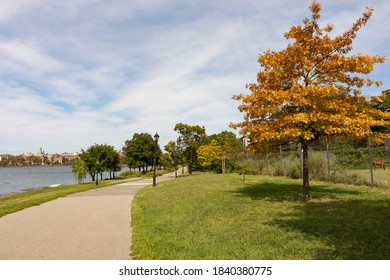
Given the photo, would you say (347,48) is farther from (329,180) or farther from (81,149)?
(81,149)

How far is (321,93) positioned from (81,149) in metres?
48.1

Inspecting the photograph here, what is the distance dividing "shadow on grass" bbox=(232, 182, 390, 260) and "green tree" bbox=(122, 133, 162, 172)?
48931mm

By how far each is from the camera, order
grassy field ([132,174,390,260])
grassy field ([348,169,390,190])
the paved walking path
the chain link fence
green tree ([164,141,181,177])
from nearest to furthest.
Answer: grassy field ([132,174,390,260]), the paved walking path, grassy field ([348,169,390,190]), the chain link fence, green tree ([164,141,181,177])

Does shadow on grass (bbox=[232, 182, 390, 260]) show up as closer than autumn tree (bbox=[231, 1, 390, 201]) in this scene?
Yes

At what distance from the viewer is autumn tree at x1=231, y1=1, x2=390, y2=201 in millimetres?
9688

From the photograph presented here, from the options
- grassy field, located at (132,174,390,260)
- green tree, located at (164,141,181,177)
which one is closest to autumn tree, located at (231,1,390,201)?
grassy field, located at (132,174,390,260)

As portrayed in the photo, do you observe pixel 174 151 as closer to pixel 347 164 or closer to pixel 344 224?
pixel 347 164

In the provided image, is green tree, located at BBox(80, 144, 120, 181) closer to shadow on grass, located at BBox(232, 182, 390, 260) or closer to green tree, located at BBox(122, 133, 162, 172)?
green tree, located at BBox(122, 133, 162, 172)

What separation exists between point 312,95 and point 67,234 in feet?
28.4

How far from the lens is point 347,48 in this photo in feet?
34.9

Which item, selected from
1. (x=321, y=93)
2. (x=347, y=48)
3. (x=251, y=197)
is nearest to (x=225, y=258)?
(x=321, y=93)

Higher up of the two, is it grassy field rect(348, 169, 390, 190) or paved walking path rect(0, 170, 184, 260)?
grassy field rect(348, 169, 390, 190)

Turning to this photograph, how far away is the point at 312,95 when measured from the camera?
9695mm

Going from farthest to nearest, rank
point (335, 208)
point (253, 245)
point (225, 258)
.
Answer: point (335, 208)
point (253, 245)
point (225, 258)
